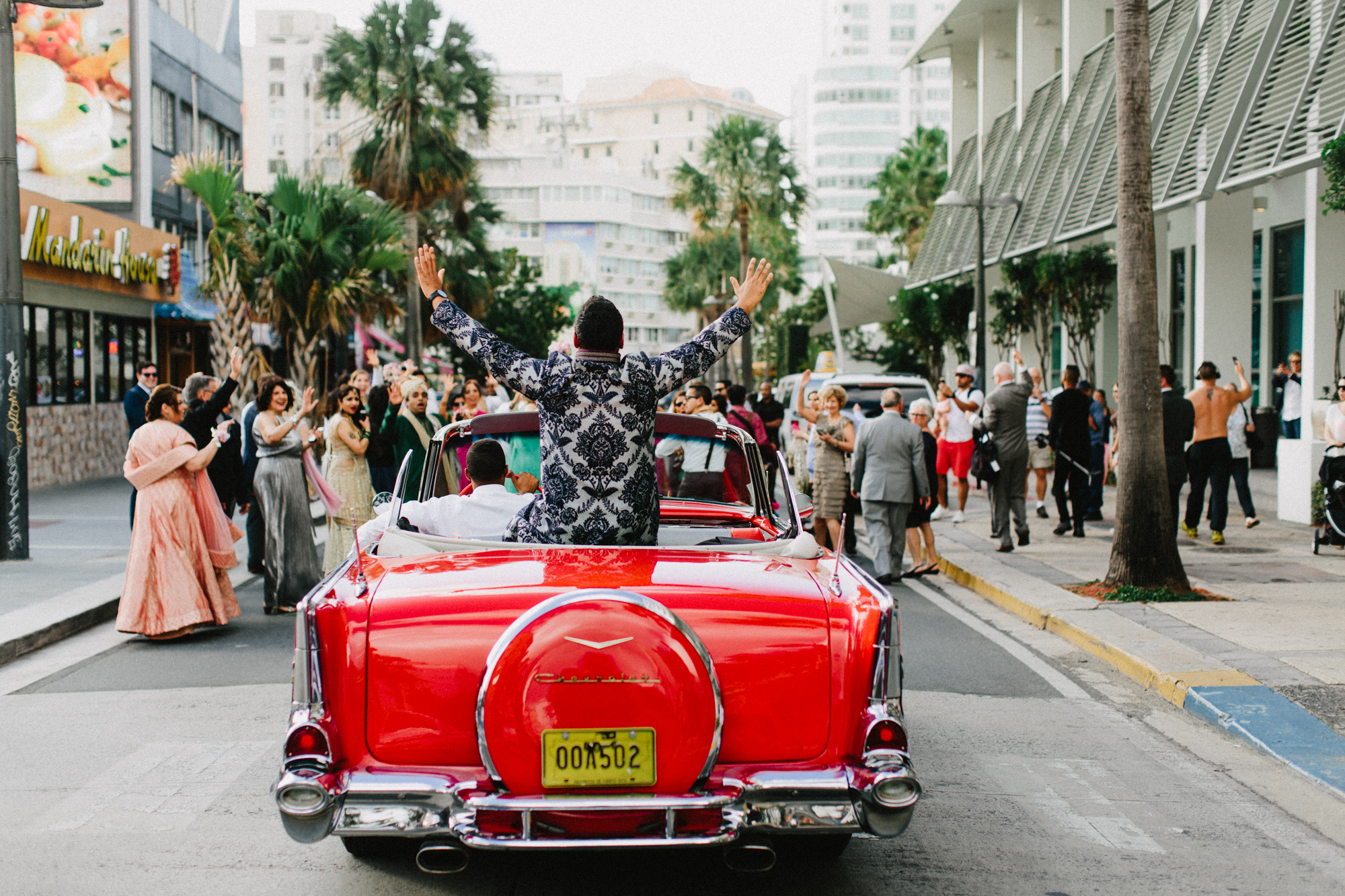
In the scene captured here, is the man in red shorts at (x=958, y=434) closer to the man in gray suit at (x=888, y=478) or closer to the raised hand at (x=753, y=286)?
the man in gray suit at (x=888, y=478)

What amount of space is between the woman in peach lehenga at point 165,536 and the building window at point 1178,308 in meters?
20.9

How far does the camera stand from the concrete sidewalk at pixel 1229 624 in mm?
6336

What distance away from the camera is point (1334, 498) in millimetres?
12109

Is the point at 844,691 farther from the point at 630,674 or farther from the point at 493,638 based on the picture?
the point at 493,638

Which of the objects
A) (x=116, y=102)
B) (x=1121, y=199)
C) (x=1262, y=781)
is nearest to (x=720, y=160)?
(x=116, y=102)

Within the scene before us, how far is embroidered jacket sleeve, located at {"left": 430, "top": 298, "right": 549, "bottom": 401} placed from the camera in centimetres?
445

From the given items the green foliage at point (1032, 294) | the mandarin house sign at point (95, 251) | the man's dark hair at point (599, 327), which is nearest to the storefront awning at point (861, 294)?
the green foliage at point (1032, 294)

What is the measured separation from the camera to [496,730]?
3.39 metres

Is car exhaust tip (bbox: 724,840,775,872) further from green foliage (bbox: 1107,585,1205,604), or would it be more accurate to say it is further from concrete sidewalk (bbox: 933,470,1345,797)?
green foliage (bbox: 1107,585,1205,604)

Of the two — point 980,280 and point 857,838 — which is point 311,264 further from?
point 857,838

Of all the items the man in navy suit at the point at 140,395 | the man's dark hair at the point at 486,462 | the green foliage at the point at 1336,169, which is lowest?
the man's dark hair at the point at 486,462

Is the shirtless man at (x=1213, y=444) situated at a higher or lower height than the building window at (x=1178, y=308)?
lower

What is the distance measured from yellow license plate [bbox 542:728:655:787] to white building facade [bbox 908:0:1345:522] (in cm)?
1321

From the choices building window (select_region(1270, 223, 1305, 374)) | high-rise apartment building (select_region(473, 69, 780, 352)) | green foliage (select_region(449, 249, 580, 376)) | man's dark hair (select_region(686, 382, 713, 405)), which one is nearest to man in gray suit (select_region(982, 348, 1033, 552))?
man's dark hair (select_region(686, 382, 713, 405))
